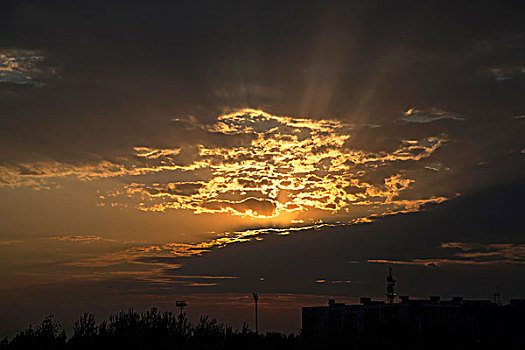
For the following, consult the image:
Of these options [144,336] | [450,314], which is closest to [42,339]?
[144,336]

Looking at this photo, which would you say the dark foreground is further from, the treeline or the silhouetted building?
the silhouetted building

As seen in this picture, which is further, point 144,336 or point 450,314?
point 450,314

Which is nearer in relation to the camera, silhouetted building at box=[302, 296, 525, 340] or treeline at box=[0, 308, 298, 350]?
treeline at box=[0, 308, 298, 350]

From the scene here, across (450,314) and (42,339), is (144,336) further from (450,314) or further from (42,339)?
(450,314)

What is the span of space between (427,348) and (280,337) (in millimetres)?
13152

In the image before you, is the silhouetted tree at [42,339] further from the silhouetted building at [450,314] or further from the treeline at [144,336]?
the silhouetted building at [450,314]

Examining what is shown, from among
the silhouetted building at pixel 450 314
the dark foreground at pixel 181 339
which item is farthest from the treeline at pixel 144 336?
the silhouetted building at pixel 450 314

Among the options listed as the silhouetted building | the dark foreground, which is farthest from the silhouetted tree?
the silhouetted building

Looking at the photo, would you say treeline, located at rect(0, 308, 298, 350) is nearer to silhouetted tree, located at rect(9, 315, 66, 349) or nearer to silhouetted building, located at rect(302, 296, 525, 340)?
silhouetted tree, located at rect(9, 315, 66, 349)

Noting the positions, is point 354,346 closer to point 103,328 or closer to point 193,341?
point 193,341

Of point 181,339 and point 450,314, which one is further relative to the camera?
point 450,314

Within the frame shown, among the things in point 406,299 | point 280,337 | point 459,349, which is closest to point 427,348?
point 459,349

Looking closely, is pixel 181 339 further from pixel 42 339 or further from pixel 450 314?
pixel 450 314

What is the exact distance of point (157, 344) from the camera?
5425 cm
